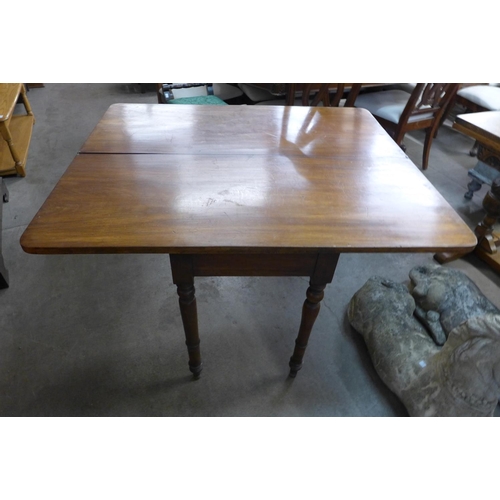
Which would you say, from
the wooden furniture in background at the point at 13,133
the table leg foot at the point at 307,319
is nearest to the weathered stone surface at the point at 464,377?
the table leg foot at the point at 307,319

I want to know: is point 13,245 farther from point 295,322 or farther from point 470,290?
point 470,290

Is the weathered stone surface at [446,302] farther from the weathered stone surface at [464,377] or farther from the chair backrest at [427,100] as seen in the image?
the chair backrest at [427,100]

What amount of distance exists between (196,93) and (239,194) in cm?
206

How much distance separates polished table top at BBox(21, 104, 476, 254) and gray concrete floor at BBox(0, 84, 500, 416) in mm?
782

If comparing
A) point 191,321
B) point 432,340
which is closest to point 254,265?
point 191,321

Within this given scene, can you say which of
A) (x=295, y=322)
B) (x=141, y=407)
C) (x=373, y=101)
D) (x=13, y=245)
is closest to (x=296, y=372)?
(x=295, y=322)

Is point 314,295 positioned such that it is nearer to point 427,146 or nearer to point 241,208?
point 241,208

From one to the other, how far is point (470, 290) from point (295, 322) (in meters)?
0.79

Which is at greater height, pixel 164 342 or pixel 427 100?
pixel 427 100

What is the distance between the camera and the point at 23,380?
1297 mm

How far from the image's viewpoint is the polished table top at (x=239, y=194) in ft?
2.49

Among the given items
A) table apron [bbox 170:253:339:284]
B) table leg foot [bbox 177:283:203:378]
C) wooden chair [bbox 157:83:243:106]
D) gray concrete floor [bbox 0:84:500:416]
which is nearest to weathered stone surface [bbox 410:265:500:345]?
gray concrete floor [bbox 0:84:500:416]

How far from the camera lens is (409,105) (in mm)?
2236

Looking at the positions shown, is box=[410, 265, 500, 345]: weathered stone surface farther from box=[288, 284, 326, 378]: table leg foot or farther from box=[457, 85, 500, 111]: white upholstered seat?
box=[457, 85, 500, 111]: white upholstered seat
